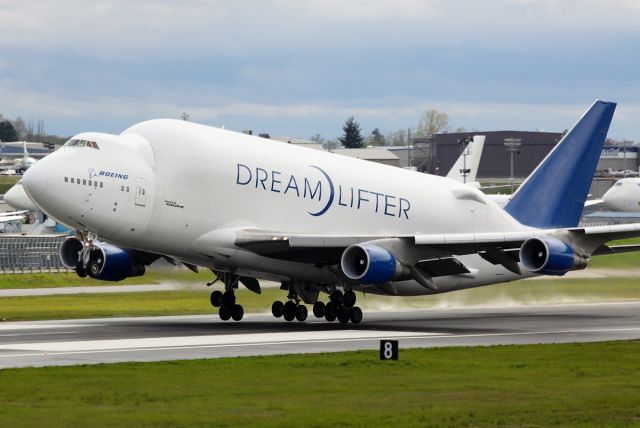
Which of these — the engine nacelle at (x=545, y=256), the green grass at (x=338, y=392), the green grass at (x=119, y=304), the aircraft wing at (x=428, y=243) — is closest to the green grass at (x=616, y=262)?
the green grass at (x=119, y=304)

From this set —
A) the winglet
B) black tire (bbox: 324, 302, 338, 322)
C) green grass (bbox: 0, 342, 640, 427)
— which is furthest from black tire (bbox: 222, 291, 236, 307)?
green grass (bbox: 0, 342, 640, 427)

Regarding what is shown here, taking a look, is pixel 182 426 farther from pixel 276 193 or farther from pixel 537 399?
pixel 276 193

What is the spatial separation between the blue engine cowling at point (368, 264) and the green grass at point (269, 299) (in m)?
10.5

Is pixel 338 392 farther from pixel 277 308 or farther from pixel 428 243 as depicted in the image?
pixel 277 308

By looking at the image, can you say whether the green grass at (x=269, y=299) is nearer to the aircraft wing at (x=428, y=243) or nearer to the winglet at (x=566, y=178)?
the winglet at (x=566, y=178)

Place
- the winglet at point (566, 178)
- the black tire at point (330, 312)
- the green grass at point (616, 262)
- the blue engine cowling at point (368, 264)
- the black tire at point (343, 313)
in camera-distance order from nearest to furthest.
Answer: the blue engine cowling at point (368, 264), the black tire at point (343, 313), the black tire at point (330, 312), the winglet at point (566, 178), the green grass at point (616, 262)

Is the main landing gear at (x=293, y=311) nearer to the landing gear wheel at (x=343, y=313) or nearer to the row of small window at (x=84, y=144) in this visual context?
the landing gear wheel at (x=343, y=313)

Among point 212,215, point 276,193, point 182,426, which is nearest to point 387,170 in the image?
point 276,193

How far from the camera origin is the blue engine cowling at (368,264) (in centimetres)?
3631

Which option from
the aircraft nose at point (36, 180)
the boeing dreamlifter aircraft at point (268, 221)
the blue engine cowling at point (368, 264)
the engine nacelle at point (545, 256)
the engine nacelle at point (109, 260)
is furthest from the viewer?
the engine nacelle at point (109, 260)

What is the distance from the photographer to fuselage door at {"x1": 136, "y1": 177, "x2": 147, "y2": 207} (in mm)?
35469

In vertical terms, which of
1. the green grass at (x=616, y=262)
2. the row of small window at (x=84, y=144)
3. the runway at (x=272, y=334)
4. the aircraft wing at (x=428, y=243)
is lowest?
the runway at (x=272, y=334)

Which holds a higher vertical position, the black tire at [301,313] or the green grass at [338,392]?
the green grass at [338,392]

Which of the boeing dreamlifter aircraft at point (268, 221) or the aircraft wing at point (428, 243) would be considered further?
the aircraft wing at point (428, 243)
